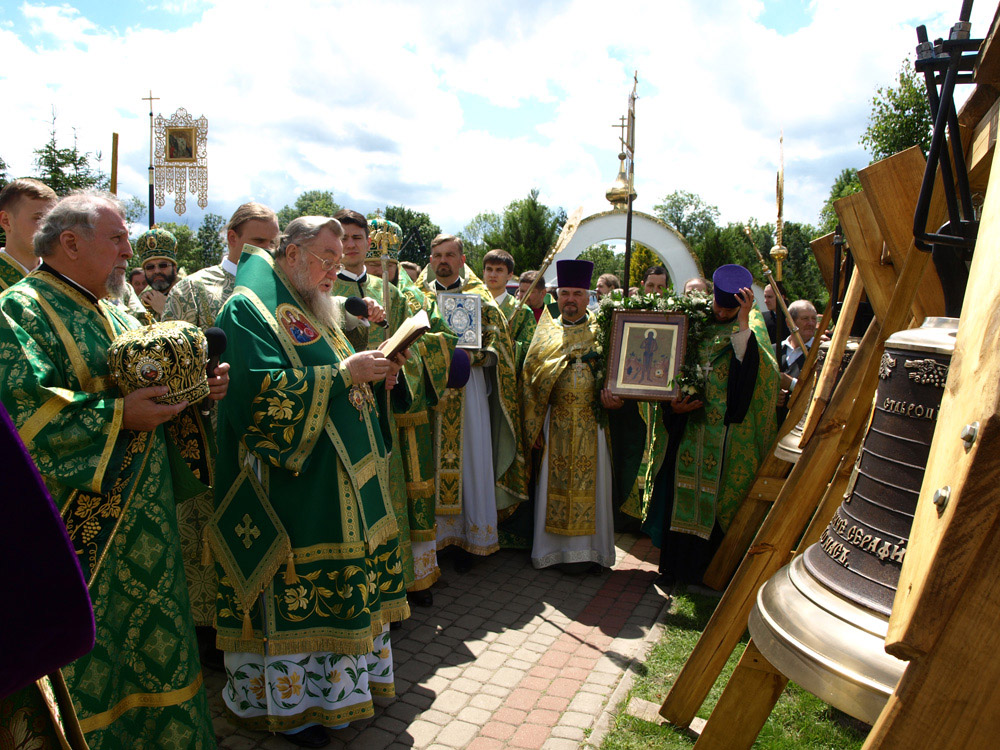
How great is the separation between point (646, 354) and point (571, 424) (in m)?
0.85

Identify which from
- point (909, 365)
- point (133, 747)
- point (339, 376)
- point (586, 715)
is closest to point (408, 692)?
point (586, 715)

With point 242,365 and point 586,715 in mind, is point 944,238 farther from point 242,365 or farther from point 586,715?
point 586,715

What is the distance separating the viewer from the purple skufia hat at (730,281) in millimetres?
4945

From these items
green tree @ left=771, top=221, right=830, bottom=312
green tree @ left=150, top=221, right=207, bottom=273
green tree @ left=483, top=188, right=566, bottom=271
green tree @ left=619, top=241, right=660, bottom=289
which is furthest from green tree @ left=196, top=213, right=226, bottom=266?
green tree @ left=771, top=221, right=830, bottom=312

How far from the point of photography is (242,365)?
9.79ft

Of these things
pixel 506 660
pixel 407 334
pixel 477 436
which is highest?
pixel 407 334

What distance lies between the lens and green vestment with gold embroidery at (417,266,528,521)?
5.43 metres

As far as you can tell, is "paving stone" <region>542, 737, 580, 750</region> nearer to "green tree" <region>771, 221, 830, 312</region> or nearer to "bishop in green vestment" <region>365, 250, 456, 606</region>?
"bishop in green vestment" <region>365, 250, 456, 606</region>

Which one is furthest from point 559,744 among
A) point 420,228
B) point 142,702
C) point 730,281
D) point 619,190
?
point 420,228

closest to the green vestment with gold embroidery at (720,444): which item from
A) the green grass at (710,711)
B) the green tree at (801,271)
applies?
the green grass at (710,711)

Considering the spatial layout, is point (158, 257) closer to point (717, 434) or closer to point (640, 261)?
point (717, 434)

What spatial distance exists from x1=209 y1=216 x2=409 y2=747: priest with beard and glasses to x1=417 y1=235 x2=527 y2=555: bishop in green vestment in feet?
6.96

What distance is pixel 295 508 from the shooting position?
309cm

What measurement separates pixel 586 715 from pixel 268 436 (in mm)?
2047
